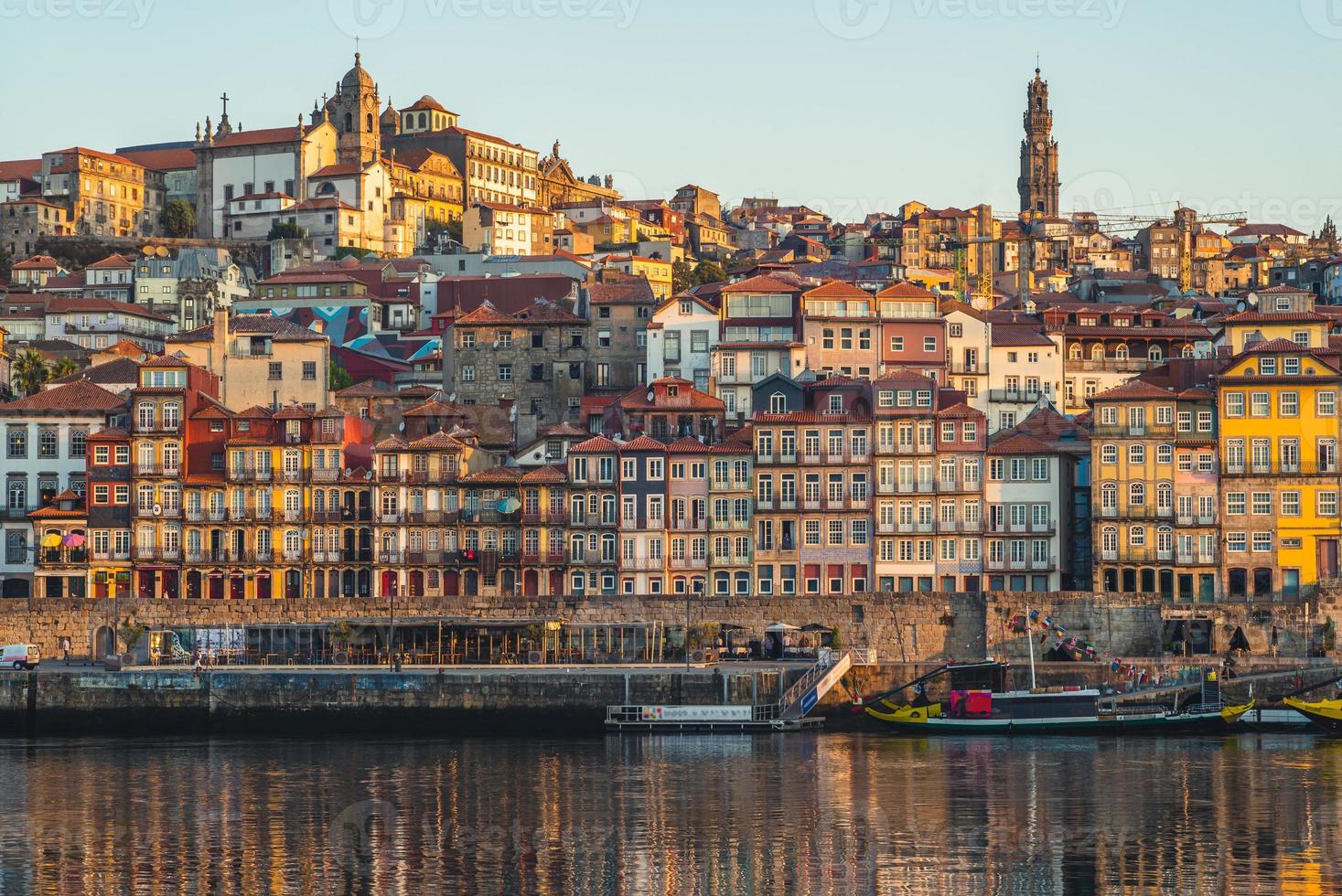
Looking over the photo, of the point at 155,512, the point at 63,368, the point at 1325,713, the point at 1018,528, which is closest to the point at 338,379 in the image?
the point at 63,368

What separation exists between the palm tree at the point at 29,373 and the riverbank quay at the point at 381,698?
3997 centimetres

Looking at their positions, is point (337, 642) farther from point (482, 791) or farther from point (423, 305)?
point (423, 305)

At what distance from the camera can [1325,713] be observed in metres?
79.7

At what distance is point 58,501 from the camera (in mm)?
99125

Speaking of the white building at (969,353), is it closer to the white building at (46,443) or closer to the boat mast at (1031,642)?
the boat mast at (1031,642)

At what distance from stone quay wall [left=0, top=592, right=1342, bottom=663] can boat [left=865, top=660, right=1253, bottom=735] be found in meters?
6.85

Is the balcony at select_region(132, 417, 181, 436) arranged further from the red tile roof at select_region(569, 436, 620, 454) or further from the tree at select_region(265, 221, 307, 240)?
the tree at select_region(265, 221, 307, 240)

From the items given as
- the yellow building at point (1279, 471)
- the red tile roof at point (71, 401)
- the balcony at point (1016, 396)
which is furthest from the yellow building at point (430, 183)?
the yellow building at point (1279, 471)

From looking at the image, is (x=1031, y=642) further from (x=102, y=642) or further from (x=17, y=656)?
(x=17, y=656)

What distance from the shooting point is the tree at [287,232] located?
178250mm

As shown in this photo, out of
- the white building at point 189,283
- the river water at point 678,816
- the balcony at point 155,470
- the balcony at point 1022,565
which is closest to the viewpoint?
the river water at point 678,816

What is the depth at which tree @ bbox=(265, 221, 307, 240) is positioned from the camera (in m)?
178

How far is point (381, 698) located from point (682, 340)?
3268 centimetres


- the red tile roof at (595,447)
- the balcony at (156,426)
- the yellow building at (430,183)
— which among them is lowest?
the red tile roof at (595,447)
